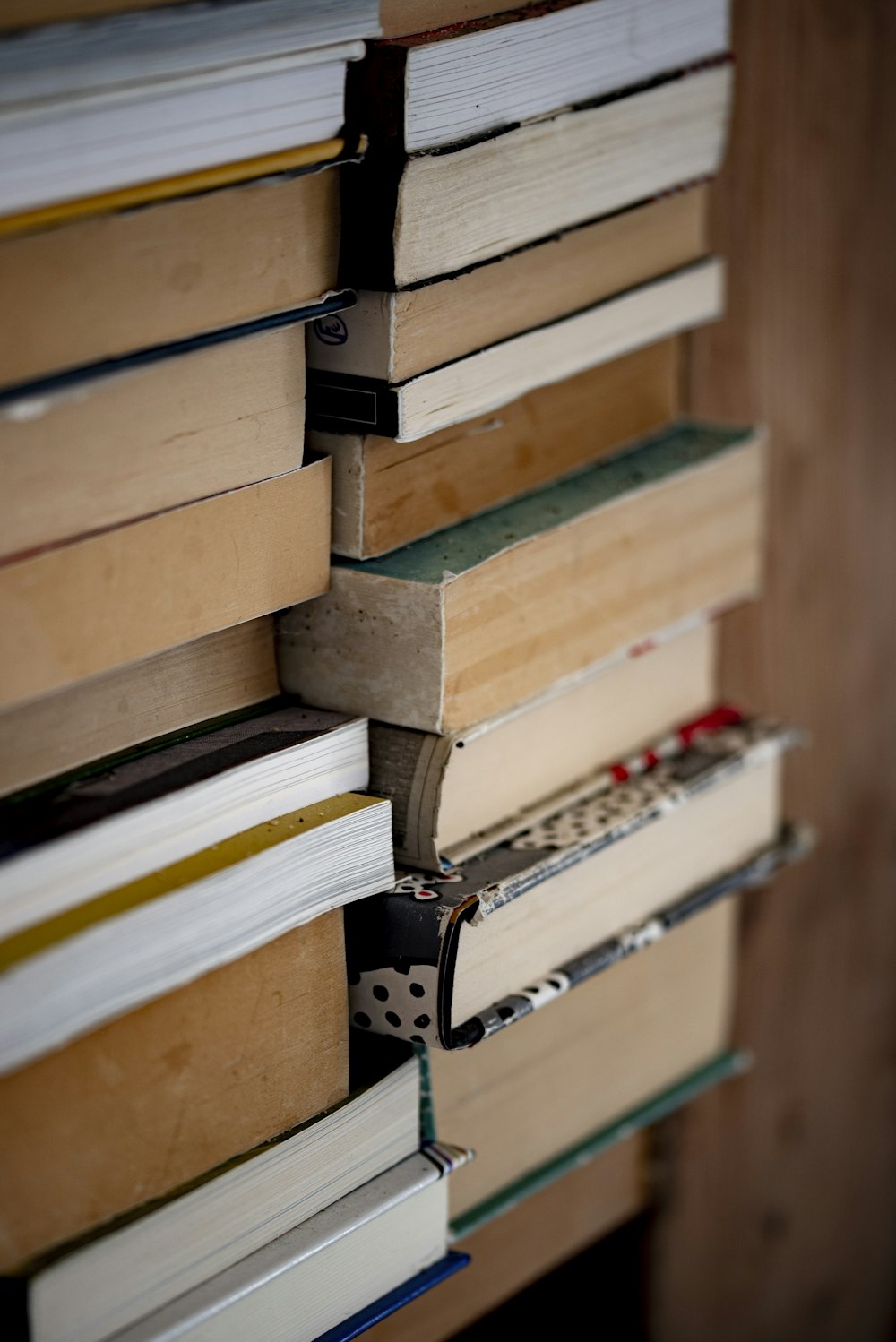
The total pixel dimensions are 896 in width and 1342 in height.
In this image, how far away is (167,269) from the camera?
1.52ft

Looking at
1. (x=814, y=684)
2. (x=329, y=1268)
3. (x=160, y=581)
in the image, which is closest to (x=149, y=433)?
(x=160, y=581)

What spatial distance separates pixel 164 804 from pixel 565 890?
0.20 m

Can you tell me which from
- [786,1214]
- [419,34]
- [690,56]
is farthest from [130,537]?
[786,1214]

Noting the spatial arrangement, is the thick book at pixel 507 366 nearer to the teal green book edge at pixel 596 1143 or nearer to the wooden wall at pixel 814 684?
the wooden wall at pixel 814 684

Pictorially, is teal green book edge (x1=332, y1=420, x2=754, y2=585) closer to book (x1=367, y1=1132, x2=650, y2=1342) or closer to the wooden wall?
the wooden wall

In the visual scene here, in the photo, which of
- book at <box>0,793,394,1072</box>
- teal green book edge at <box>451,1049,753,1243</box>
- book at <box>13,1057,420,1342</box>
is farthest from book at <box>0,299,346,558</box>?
teal green book edge at <box>451,1049,753,1243</box>

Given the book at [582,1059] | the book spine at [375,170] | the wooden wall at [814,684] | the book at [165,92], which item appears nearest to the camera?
the book at [165,92]

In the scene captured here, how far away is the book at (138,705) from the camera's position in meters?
0.49

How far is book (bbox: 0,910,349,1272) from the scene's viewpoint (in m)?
0.46

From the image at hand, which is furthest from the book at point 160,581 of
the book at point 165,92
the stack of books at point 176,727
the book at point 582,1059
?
the book at point 582,1059

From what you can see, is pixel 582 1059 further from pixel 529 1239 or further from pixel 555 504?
pixel 555 504

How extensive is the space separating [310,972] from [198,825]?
0.08 meters

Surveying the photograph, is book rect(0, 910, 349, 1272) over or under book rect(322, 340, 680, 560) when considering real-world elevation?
under

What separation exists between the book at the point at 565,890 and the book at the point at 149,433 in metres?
0.17
